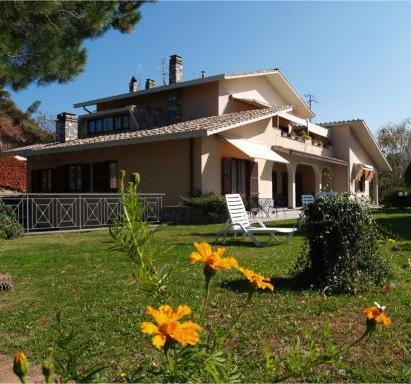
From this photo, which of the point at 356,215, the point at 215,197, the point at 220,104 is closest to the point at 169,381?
the point at 356,215

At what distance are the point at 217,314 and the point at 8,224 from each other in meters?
10.8

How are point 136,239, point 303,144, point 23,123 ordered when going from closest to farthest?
1. point 136,239
2. point 23,123
3. point 303,144

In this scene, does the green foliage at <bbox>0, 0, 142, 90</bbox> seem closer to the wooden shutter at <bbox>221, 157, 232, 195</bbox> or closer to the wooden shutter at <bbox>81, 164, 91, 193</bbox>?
the wooden shutter at <bbox>221, 157, 232, 195</bbox>

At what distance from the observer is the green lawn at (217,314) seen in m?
3.80

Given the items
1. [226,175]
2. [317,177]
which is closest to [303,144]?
[317,177]

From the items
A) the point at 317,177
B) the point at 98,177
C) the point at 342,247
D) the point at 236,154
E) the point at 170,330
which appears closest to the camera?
the point at 170,330

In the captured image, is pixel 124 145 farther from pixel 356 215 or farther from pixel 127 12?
pixel 356 215

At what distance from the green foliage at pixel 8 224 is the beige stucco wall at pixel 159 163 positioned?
737cm

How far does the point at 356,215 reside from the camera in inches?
237

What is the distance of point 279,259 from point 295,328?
4.09 metres

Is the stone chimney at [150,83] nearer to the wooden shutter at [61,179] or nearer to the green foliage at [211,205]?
the wooden shutter at [61,179]

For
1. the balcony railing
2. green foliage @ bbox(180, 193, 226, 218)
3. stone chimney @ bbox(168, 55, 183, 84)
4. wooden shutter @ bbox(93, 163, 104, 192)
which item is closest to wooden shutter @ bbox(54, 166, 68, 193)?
wooden shutter @ bbox(93, 163, 104, 192)

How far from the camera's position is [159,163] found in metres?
21.1

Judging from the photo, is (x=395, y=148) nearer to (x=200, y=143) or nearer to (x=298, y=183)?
(x=298, y=183)
